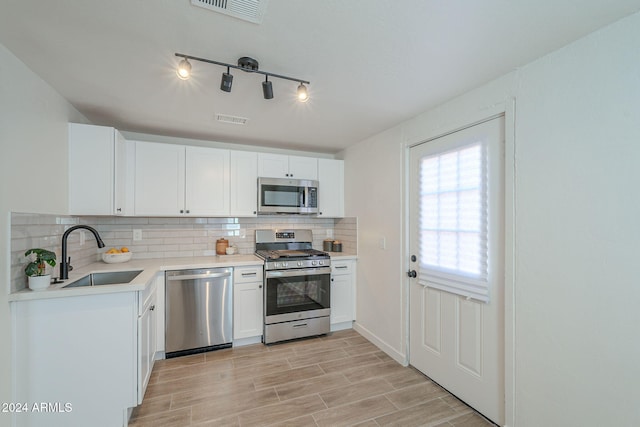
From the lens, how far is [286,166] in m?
3.62

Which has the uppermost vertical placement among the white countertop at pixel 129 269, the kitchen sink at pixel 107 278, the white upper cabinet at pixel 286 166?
the white upper cabinet at pixel 286 166

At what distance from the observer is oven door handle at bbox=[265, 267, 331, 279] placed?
3130 mm

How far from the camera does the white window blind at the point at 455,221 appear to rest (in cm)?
204

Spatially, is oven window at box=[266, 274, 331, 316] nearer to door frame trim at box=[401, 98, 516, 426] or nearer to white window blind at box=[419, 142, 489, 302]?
white window blind at box=[419, 142, 489, 302]

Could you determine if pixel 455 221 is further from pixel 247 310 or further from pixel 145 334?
pixel 145 334

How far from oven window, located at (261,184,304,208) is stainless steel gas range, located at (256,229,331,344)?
2.09ft

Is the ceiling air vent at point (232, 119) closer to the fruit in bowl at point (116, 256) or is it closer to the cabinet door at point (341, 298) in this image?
the fruit in bowl at point (116, 256)

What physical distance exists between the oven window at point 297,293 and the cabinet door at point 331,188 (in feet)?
3.03

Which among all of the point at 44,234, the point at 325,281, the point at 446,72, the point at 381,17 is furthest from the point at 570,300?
the point at 44,234

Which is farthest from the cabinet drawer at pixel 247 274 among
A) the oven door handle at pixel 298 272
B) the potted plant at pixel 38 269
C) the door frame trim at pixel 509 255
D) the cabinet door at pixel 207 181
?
the door frame trim at pixel 509 255

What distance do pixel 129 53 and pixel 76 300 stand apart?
62.4 inches

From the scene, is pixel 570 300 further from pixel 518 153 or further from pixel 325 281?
pixel 325 281

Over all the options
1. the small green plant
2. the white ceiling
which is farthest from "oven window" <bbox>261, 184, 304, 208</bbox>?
the small green plant

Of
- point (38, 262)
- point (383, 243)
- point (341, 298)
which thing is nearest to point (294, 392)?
point (341, 298)
